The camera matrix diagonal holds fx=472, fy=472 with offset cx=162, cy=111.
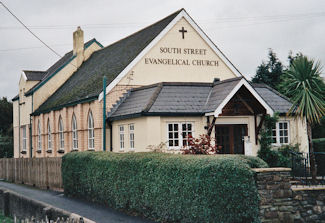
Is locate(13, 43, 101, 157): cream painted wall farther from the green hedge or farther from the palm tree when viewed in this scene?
the palm tree

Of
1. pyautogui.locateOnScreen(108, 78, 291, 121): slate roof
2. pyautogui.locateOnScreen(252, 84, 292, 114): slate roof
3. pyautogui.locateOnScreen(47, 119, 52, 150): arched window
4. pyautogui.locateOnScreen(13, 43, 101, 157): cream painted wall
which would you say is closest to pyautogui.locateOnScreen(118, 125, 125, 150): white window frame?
pyautogui.locateOnScreen(108, 78, 291, 121): slate roof

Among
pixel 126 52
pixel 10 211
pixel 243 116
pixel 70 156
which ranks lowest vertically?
pixel 10 211

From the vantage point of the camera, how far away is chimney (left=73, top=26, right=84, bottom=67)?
129 ft

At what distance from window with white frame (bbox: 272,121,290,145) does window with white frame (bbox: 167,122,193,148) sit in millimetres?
4488

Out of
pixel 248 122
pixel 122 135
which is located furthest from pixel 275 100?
pixel 122 135

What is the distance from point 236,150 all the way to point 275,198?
39.0ft

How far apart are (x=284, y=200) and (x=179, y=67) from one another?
16.5m

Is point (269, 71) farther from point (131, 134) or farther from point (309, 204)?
point (309, 204)

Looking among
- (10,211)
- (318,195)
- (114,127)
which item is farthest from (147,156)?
(114,127)

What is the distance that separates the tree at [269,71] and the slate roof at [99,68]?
15220mm

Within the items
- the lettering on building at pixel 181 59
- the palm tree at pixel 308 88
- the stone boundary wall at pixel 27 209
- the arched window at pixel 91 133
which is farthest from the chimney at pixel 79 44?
the palm tree at pixel 308 88

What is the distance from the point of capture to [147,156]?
14.7m

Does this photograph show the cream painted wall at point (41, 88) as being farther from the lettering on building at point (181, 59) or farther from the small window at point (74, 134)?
the lettering on building at point (181, 59)

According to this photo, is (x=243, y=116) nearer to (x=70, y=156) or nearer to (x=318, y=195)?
(x=70, y=156)
